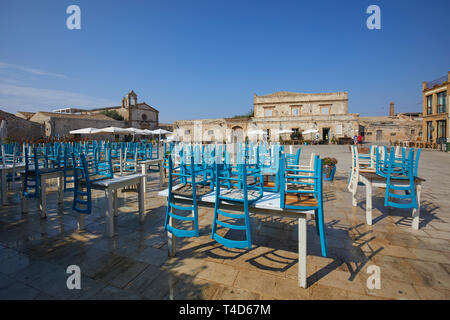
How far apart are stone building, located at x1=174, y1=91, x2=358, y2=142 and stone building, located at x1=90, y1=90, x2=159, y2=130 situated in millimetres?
11565

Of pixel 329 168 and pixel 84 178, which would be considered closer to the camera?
pixel 84 178

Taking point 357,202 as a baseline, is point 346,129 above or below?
above

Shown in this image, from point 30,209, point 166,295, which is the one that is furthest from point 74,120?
point 166,295

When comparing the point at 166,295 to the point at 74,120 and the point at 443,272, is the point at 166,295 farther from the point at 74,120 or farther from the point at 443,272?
the point at 74,120

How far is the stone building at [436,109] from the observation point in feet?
64.4

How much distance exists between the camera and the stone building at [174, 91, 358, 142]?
87.5 feet

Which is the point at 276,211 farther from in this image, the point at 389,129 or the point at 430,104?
the point at 389,129

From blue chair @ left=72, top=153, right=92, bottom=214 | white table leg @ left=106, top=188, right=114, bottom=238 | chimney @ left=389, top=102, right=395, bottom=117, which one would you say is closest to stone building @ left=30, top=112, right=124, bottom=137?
blue chair @ left=72, top=153, right=92, bottom=214

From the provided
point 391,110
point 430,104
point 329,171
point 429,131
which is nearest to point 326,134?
point 429,131

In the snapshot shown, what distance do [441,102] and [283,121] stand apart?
1441 cm

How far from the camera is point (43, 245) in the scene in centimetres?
292

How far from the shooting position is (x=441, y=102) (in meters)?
20.5

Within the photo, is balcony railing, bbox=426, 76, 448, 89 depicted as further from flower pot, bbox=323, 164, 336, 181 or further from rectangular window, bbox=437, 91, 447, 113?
flower pot, bbox=323, 164, 336, 181
